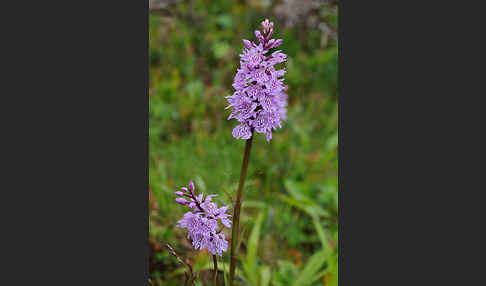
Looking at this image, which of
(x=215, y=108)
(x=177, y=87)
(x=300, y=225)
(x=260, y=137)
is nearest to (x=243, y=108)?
(x=300, y=225)

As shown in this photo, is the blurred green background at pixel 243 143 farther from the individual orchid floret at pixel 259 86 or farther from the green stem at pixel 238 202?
the individual orchid floret at pixel 259 86

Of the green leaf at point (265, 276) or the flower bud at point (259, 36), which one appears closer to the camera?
the flower bud at point (259, 36)

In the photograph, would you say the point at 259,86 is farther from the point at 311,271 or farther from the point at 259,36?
the point at 311,271

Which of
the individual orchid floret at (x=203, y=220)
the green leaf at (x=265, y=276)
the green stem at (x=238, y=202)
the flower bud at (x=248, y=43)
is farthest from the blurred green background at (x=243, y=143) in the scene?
the flower bud at (x=248, y=43)

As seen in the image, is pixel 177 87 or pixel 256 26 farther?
pixel 256 26

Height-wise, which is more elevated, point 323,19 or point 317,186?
point 323,19

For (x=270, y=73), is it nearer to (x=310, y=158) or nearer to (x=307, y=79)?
(x=310, y=158)
